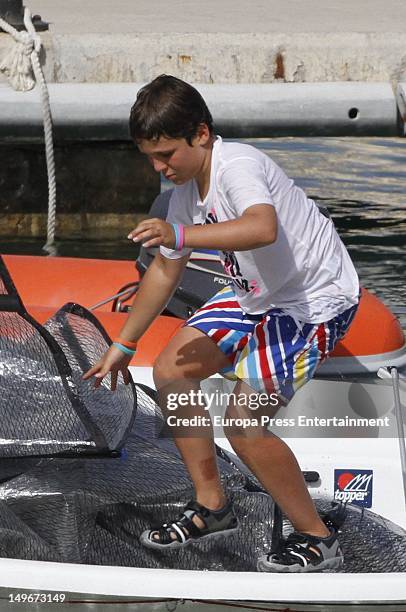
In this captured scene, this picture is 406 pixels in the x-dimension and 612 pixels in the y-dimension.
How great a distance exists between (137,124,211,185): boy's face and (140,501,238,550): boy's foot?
87 cm

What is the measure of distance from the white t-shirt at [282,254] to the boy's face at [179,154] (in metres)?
0.04

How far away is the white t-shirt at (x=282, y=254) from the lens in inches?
116

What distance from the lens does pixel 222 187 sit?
2930mm

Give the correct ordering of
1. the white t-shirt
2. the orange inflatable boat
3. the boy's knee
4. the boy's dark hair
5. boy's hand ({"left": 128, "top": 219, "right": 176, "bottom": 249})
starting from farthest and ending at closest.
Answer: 1. the orange inflatable boat
2. the boy's knee
3. the white t-shirt
4. the boy's dark hair
5. boy's hand ({"left": 128, "top": 219, "right": 176, "bottom": 249})

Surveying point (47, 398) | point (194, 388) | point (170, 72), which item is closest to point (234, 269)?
point (194, 388)

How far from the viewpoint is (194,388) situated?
10.1 ft

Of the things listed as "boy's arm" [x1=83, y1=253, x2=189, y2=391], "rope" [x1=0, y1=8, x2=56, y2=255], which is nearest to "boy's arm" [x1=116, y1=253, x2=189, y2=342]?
"boy's arm" [x1=83, y1=253, x2=189, y2=391]

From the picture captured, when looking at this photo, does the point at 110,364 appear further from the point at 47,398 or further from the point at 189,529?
the point at 189,529

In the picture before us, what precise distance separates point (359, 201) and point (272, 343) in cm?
685

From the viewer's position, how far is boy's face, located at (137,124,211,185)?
9.39ft

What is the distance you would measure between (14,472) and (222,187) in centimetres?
95

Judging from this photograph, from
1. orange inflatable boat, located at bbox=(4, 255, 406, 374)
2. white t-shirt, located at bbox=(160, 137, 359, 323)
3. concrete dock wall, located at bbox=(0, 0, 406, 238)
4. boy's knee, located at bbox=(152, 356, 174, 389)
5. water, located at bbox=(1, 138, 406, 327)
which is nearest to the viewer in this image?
white t-shirt, located at bbox=(160, 137, 359, 323)

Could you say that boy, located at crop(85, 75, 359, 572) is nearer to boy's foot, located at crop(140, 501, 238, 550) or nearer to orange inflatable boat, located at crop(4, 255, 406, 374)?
boy's foot, located at crop(140, 501, 238, 550)

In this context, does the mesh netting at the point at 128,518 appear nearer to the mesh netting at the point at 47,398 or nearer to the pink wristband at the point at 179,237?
the mesh netting at the point at 47,398
